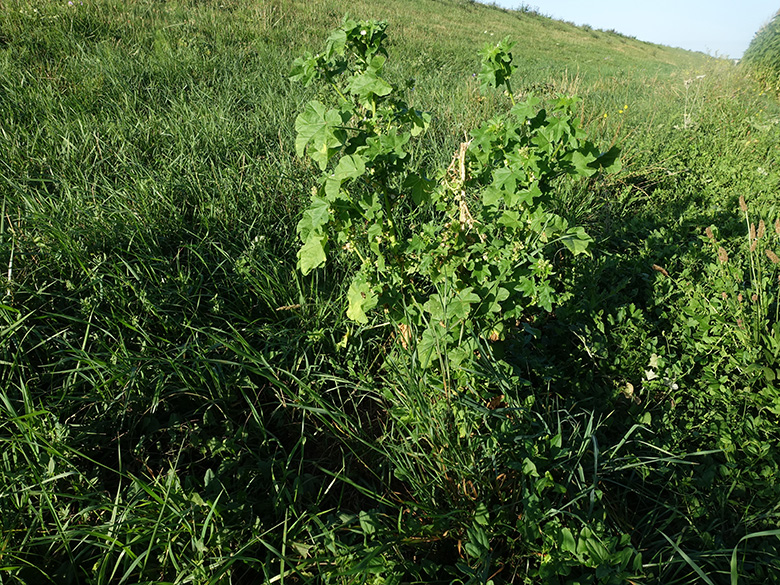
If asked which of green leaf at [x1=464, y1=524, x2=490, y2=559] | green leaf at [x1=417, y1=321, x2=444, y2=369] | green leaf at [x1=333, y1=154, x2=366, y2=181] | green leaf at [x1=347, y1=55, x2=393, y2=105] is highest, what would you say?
green leaf at [x1=347, y1=55, x2=393, y2=105]

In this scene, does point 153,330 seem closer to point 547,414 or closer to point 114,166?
point 114,166

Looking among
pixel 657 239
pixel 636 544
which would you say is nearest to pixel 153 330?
pixel 636 544

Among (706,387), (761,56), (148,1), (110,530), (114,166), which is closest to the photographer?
(110,530)

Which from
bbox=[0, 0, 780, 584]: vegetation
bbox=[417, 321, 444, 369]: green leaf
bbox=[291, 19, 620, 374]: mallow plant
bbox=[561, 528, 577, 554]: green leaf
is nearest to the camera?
bbox=[561, 528, 577, 554]: green leaf

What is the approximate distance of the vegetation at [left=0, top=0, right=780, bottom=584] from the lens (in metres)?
1.36

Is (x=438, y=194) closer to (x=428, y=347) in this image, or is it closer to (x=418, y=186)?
(x=418, y=186)

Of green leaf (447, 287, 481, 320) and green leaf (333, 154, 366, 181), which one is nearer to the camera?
green leaf (333, 154, 366, 181)

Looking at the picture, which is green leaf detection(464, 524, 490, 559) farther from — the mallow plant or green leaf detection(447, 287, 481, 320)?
green leaf detection(447, 287, 481, 320)

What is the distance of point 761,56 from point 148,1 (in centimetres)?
1312

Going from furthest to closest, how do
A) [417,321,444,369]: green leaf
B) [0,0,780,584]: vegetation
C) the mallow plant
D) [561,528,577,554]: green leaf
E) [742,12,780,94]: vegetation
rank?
[742,12,780,94]: vegetation → [417,321,444,369]: green leaf → the mallow plant → [0,0,780,584]: vegetation → [561,528,577,554]: green leaf

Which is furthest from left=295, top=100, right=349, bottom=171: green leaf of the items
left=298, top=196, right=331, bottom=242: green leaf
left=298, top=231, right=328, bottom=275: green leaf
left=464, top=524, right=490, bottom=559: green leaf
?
left=464, top=524, right=490, bottom=559: green leaf

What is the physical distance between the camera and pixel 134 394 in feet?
5.73

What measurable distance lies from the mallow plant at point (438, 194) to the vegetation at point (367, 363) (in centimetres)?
1

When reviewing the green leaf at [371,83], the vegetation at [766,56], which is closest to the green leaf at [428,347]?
the green leaf at [371,83]
